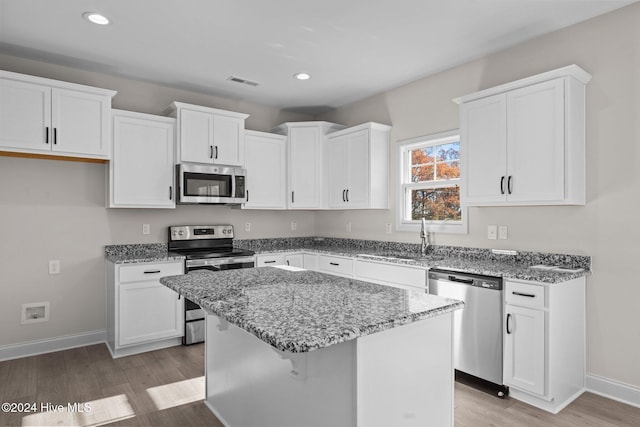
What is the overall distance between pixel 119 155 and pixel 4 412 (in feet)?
7.05

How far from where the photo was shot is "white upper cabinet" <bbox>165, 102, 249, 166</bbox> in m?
3.91

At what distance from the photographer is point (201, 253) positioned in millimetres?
4020

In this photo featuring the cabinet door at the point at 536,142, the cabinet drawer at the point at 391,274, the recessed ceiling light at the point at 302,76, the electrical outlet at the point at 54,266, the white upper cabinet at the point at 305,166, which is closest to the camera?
the cabinet door at the point at 536,142

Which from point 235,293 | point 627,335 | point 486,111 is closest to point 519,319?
point 627,335

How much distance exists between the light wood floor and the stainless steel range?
1.30 feet

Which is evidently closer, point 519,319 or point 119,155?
point 519,319

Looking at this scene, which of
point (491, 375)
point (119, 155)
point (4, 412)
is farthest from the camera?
point (119, 155)

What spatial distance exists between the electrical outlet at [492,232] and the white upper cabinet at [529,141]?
1.13 feet

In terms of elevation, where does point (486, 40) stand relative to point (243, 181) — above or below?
above

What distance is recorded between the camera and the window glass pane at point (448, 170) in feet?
12.2

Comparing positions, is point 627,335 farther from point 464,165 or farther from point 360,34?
point 360,34

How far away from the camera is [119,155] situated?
11.9 ft

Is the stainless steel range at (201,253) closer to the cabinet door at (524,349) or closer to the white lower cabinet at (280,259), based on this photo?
the white lower cabinet at (280,259)

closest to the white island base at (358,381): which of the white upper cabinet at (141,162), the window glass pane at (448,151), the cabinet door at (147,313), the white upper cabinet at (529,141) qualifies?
the white upper cabinet at (529,141)
